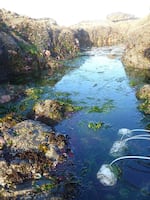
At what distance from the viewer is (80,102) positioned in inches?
786

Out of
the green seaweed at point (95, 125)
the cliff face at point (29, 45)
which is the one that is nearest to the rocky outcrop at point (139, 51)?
the cliff face at point (29, 45)

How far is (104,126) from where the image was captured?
1634cm

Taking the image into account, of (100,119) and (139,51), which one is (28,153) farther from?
(139,51)

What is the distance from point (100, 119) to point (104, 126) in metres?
1.05

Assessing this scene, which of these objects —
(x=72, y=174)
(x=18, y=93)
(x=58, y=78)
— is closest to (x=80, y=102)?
(x=18, y=93)

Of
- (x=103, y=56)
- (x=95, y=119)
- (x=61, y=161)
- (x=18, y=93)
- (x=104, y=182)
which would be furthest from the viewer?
(x=103, y=56)

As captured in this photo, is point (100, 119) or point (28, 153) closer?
point (28, 153)

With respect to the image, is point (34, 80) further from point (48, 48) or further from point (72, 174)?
point (72, 174)

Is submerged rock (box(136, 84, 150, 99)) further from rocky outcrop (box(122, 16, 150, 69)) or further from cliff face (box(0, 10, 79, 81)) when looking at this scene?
cliff face (box(0, 10, 79, 81))

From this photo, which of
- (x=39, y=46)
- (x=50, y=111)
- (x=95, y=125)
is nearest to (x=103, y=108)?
(x=95, y=125)

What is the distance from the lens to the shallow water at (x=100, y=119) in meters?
11.6

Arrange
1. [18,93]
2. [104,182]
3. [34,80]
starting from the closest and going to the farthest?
[104,182], [18,93], [34,80]

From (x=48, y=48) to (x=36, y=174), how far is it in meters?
21.7

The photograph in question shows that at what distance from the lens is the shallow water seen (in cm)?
1159
